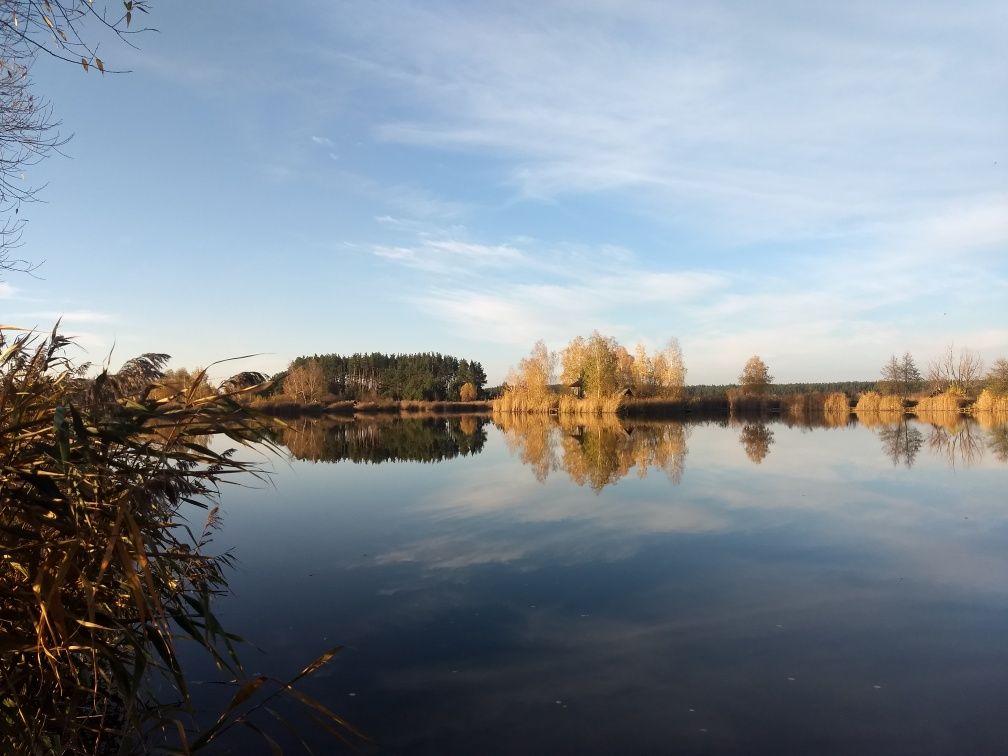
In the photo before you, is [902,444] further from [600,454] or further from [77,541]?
[77,541]

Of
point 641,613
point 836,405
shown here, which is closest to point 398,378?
point 836,405

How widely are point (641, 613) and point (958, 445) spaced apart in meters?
18.5

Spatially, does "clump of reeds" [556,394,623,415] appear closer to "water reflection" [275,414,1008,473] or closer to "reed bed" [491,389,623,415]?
"reed bed" [491,389,623,415]

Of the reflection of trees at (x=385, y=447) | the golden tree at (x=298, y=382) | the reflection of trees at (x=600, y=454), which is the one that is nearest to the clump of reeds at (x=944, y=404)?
the reflection of trees at (x=600, y=454)

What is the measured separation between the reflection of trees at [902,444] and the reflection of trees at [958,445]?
38 cm

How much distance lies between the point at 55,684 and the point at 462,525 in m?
6.71

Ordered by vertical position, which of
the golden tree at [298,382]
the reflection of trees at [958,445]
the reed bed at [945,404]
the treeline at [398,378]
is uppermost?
the treeline at [398,378]

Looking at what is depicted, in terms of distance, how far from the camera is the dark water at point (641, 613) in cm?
342

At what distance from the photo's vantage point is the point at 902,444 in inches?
750

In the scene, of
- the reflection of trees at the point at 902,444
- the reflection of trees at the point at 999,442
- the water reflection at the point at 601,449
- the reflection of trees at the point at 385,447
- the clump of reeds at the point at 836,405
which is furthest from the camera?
the clump of reeds at the point at 836,405

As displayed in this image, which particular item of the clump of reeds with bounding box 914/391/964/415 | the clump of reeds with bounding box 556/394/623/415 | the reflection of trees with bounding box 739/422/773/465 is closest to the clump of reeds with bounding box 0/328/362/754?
the reflection of trees with bounding box 739/422/773/465

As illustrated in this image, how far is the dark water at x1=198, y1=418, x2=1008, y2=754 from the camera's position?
3418mm

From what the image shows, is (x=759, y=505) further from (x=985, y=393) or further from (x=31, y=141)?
(x=985, y=393)

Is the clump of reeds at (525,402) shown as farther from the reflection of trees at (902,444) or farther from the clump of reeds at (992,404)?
the clump of reeds at (992,404)
